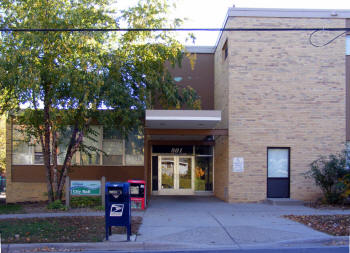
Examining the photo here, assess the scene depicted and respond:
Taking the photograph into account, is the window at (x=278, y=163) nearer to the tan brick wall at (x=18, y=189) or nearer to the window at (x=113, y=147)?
the window at (x=113, y=147)

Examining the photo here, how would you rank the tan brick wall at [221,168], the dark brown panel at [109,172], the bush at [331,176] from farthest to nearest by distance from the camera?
the dark brown panel at [109,172] < the tan brick wall at [221,168] < the bush at [331,176]

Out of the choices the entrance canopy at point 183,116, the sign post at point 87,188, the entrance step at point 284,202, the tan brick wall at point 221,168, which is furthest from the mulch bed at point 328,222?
the sign post at point 87,188

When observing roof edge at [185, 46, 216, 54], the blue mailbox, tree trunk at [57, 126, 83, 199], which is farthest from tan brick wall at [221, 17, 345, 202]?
the blue mailbox

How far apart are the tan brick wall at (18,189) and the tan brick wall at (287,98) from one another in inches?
352

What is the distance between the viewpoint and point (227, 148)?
15516 mm

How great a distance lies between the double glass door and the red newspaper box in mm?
6021

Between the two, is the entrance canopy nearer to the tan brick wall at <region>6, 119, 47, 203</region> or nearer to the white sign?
the white sign

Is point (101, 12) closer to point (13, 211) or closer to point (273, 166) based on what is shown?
point (13, 211)

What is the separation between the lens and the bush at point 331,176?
13.9 metres

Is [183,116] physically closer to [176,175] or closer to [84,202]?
[84,202]

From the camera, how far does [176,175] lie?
1934 centimetres

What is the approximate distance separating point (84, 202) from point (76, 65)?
16.8ft

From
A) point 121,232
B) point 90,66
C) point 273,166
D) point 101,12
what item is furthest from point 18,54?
point 273,166

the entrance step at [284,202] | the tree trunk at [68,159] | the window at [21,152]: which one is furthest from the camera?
the window at [21,152]
